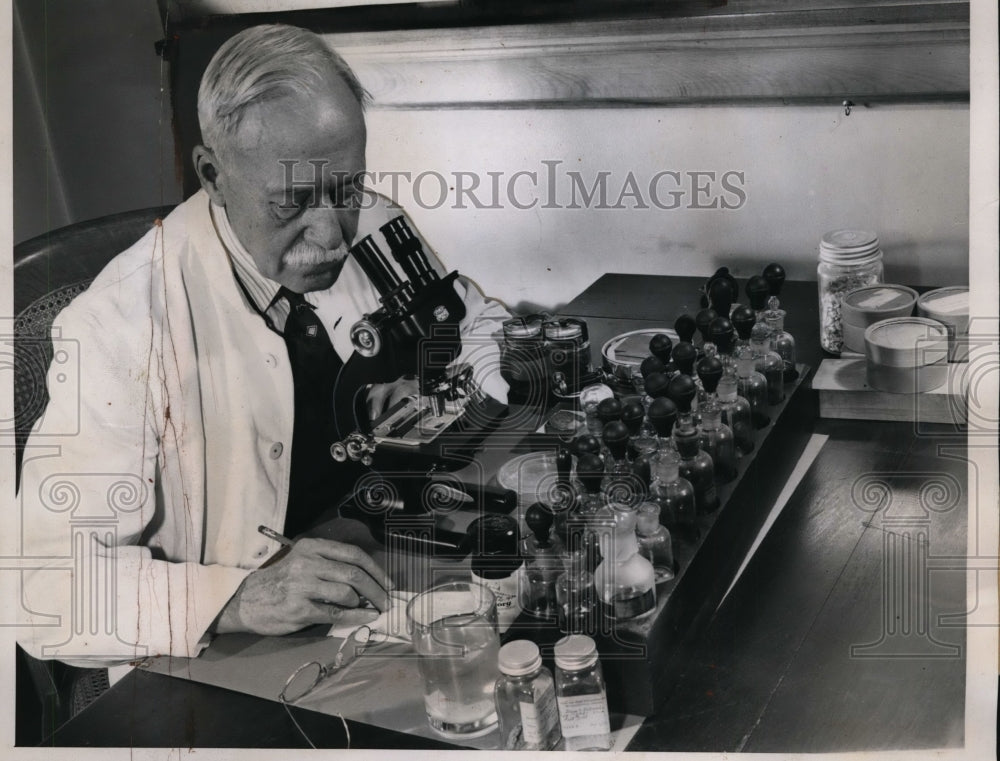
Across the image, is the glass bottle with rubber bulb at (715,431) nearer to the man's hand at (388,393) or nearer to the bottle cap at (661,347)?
the bottle cap at (661,347)

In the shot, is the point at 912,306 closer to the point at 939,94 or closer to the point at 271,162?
the point at 939,94

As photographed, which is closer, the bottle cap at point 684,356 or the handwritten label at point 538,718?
the handwritten label at point 538,718

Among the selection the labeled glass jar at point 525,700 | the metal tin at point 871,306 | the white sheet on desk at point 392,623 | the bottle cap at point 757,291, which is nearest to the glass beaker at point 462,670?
the labeled glass jar at point 525,700

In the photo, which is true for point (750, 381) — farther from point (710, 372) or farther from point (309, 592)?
point (309, 592)

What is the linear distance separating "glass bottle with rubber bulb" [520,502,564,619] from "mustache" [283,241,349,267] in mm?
473

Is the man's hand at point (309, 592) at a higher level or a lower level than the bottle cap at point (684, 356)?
lower

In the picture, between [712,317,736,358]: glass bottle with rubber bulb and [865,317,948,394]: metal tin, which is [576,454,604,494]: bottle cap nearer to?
[712,317,736,358]: glass bottle with rubber bulb

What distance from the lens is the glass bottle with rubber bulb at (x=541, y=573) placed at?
4.29ft

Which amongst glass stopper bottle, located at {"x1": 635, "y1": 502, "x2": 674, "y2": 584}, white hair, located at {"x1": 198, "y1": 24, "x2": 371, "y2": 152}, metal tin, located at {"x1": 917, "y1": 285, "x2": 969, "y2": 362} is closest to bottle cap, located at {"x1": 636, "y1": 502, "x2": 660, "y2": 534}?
glass stopper bottle, located at {"x1": 635, "y1": 502, "x2": 674, "y2": 584}

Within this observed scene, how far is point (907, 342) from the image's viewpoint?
148cm

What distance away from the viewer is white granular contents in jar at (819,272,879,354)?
1.52 meters

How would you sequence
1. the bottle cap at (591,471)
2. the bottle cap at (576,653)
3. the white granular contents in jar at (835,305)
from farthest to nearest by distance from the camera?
the white granular contents in jar at (835,305), the bottle cap at (591,471), the bottle cap at (576,653)

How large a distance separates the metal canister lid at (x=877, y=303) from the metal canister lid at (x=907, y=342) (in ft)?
0.04

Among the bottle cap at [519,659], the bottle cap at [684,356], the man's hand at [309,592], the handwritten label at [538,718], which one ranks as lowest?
the handwritten label at [538,718]
